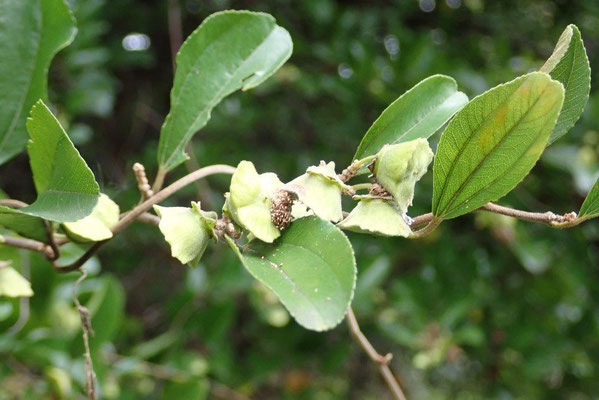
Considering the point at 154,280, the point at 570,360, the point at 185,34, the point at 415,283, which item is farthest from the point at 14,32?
the point at 154,280

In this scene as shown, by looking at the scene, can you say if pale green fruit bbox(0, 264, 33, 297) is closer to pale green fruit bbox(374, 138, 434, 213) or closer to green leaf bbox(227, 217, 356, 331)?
green leaf bbox(227, 217, 356, 331)

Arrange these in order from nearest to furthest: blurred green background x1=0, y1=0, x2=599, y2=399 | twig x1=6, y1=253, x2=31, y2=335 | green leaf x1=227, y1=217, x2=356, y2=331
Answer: green leaf x1=227, y1=217, x2=356, y2=331
twig x1=6, y1=253, x2=31, y2=335
blurred green background x1=0, y1=0, x2=599, y2=399

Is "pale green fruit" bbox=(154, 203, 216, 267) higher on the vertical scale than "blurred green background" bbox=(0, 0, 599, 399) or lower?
higher

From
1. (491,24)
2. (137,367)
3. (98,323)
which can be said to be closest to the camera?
(98,323)

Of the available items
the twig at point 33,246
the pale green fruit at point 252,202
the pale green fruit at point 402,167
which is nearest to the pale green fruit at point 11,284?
the twig at point 33,246

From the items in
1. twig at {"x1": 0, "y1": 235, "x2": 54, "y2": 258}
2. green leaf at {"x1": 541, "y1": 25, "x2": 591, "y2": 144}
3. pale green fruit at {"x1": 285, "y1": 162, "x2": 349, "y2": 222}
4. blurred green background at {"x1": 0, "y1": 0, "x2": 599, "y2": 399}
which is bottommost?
blurred green background at {"x1": 0, "y1": 0, "x2": 599, "y2": 399}

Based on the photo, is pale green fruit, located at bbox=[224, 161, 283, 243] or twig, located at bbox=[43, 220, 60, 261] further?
twig, located at bbox=[43, 220, 60, 261]

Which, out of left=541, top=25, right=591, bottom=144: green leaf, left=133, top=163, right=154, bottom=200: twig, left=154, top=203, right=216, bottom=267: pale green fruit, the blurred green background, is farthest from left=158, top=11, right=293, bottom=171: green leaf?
the blurred green background

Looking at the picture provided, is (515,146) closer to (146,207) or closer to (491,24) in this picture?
(146,207)

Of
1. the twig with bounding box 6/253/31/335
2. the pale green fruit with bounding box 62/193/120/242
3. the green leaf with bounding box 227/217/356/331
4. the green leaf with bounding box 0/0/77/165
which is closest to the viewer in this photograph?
the green leaf with bounding box 227/217/356/331
